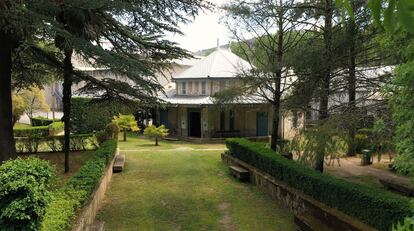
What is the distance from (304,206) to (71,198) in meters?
6.31

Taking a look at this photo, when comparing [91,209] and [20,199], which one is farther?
[91,209]

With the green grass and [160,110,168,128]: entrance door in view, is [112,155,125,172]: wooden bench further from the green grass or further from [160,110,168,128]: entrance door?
[160,110,168,128]: entrance door

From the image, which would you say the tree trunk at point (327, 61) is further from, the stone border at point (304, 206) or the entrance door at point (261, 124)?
the entrance door at point (261, 124)

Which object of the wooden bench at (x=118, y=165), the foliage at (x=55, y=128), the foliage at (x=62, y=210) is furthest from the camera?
the foliage at (x=55, y=128)

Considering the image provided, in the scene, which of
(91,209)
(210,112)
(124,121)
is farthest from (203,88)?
(91,209)

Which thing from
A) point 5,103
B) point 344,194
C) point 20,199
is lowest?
point 344,194

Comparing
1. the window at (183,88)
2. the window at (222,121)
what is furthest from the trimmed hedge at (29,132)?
the window at (222,121)

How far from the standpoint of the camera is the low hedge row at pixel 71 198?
6770 mm

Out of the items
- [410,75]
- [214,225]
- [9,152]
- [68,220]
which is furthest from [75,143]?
[410,75]

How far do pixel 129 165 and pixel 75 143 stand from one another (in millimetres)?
3019

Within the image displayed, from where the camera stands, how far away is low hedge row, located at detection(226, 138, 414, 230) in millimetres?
7609

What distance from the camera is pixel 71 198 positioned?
848 cm

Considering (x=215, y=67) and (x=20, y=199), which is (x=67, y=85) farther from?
(x=215, y=67)

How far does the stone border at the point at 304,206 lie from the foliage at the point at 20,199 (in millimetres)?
6113
